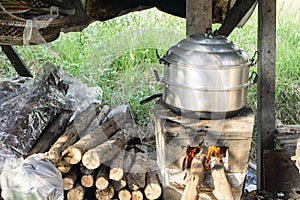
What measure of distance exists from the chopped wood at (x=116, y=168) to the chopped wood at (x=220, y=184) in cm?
73

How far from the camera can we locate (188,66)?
3.10m

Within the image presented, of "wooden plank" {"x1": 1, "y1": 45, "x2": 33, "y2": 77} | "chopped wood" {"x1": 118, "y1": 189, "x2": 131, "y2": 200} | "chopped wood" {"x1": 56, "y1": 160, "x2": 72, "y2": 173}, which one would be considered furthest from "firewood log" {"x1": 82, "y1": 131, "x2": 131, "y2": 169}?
"wooden plank" {"x1": 1, "y1": 45, "x2": 33, "y2": 77}

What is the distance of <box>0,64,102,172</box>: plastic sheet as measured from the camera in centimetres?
393

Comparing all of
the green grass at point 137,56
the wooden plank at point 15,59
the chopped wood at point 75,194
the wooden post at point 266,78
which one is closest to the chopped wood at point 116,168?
the chopped wood at point 75,194

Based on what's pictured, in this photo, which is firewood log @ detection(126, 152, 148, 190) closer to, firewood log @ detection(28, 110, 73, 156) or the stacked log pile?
the stacked log pile

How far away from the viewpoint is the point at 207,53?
3105mm

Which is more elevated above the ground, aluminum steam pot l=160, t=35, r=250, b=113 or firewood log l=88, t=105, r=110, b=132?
aluminum steam pot l=160, t=35, r=250, b=113

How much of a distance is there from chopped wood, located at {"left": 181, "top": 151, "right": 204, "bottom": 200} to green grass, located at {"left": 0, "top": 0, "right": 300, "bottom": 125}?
1.13 meters

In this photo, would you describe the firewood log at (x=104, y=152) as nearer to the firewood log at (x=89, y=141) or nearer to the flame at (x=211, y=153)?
the firewood log at (x=89, y=141)

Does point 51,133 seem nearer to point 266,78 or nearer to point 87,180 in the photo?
point 87,180

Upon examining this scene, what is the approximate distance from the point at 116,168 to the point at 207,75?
990mm

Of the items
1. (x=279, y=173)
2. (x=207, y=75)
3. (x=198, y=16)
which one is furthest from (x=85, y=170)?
(x=279, y=173)

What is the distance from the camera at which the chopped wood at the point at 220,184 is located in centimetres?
288

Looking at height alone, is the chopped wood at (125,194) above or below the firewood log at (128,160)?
below
